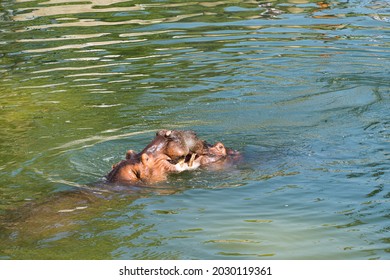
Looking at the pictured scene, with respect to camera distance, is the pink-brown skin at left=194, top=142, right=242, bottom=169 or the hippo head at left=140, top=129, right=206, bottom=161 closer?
the hippo head at left=140, top=129, right=206, bottom=161

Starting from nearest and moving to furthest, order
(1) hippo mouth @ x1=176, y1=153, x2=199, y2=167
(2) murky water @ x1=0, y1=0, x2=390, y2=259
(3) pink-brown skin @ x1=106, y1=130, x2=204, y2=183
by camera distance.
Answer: (2) murky water @ x1=0, y1=0, x2=390, y2=259, (3) pink-brown skin @ x1=106, y1=130, x2=204, y2=183, (1) hippo mouth @ x1=176, y1=153, x2=199, y2=167

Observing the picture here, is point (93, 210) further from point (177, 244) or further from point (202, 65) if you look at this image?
point (202, 65)

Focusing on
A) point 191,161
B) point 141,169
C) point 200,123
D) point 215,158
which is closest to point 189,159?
point 191,161

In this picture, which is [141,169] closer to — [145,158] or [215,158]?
[145,158]

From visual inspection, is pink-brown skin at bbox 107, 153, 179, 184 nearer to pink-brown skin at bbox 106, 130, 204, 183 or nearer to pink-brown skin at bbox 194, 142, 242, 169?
pink-brown skin at bbox 106, 130, 204, 183

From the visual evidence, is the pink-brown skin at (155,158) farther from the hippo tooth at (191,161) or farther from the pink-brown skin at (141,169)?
the hippo tooth at (191,161)

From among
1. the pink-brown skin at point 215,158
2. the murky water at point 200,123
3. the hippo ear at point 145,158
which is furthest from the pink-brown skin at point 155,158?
the pink-brown skin at point 215,158

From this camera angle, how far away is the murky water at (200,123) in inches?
273

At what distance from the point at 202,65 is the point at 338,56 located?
2068 millimetres

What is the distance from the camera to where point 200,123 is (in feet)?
33.3

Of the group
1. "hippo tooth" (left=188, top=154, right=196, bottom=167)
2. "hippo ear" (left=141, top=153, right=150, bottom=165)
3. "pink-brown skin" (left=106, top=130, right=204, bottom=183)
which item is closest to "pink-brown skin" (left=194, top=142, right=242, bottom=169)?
"hippo tooth" (left=188, top=154, right=196, bottom=167)

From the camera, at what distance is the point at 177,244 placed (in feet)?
22.1

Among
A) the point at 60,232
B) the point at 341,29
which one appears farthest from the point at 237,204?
the point at 341,29

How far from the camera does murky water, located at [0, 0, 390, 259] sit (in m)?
6.94
